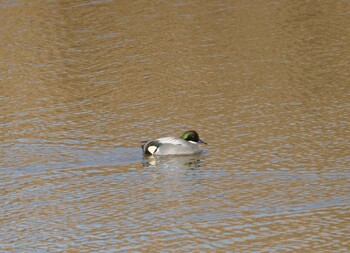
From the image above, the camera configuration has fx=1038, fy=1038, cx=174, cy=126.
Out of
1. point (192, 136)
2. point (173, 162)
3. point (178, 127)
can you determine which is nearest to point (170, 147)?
point (173, 162)

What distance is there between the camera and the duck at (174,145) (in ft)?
51.5

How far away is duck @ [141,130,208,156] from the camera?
15710 millimetres

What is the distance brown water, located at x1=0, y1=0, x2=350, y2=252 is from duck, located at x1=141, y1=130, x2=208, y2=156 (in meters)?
0.14

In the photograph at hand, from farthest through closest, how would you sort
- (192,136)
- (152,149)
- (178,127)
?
1. (178,127)
2. (192,136)
3. (152,149)

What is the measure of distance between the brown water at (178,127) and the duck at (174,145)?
136mm

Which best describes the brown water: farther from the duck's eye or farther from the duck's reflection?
the duck's eye

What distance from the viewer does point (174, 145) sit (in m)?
15.9

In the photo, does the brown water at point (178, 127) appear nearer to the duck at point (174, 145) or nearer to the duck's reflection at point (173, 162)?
the duck's reflection at point (173, 162)

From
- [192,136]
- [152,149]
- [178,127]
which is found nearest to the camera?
[152,149]

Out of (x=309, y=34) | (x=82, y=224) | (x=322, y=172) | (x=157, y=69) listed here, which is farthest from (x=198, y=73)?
(x=82, y=224)

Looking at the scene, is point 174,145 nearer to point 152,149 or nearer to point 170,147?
point 170,147

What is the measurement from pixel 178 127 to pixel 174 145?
54.4 inches

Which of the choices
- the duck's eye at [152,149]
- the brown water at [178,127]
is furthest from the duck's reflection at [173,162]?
the duck's eye at [152,149]

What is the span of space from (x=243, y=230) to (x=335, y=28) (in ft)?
43.7
